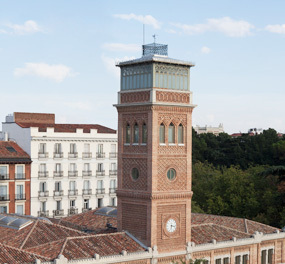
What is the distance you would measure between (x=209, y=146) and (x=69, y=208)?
62.6m

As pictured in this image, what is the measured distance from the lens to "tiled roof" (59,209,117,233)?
48156 millimetres

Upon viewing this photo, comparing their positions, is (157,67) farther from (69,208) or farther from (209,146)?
(209,146)

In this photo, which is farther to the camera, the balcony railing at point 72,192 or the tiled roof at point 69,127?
the balcony railing at point 72,192

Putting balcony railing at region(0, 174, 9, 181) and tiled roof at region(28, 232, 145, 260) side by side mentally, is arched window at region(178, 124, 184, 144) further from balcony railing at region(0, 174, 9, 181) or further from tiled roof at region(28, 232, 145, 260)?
balcony railing at region(0, 174, 9, 181)

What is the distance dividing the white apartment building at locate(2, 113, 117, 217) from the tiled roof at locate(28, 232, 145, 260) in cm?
3684

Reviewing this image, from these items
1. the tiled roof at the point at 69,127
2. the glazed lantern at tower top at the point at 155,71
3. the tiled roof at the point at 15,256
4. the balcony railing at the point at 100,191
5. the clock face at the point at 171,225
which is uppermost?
the glazed lantern at tower top at the point at 155,71

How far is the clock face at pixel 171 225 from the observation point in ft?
134

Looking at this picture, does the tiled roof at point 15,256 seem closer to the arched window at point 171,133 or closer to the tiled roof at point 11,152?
the arched window at point 171,133

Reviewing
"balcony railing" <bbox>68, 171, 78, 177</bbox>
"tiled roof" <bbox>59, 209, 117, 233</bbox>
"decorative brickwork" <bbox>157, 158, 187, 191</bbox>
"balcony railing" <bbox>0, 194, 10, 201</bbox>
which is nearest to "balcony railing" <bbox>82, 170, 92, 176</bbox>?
"balcony railing" <bbox>68, 171, 78, 177</bbox>

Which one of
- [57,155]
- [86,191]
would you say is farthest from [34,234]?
[86,191]

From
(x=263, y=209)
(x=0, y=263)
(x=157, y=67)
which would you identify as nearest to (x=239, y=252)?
(x=157, y=67)

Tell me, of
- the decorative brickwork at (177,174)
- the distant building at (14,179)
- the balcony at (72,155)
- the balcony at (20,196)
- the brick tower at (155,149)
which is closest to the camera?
the brick tower at (155,149)

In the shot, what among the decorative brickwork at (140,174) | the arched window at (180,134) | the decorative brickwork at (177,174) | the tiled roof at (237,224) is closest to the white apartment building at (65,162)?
→ the tiled roof at (237,224)

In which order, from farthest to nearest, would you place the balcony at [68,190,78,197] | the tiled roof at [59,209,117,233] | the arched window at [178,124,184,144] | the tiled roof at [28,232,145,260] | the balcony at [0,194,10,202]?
1. the balcony at [68,190,78,197]
2. the balcony at [0,194,10,202]
3. the tiled roof at [59,209,117,233]
4. the arched window at [178,124,184,144]
5. the tiled roof at [28,232,145,260]
